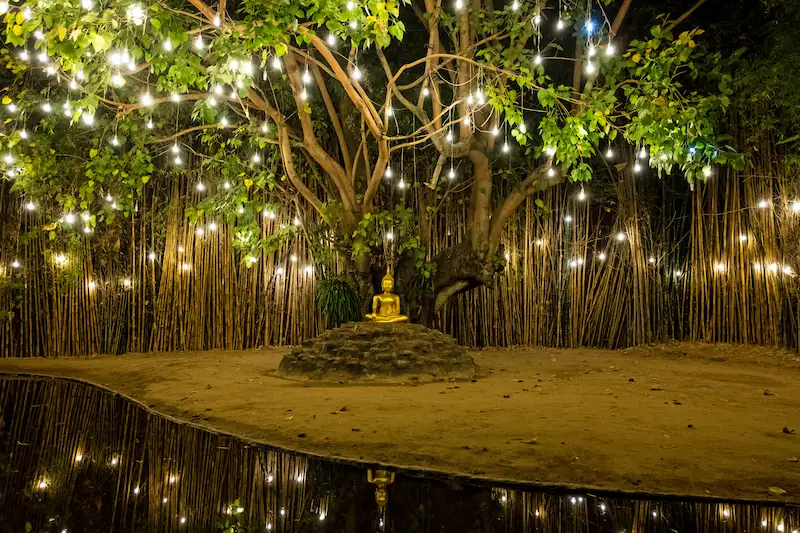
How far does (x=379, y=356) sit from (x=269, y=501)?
273 centimetres

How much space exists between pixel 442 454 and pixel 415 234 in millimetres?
4407

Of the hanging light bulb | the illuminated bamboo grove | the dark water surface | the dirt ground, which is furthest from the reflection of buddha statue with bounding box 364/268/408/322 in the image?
the hanging light bulb

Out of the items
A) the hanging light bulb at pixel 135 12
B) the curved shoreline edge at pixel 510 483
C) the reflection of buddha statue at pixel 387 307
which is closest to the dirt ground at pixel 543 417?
the curved shoreline edge at pixel 510 483

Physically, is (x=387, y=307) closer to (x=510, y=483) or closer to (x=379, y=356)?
(x=379, y=356)

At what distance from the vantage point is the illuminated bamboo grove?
6.81m

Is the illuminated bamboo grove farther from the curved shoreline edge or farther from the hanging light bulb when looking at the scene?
the curved shoreline edge

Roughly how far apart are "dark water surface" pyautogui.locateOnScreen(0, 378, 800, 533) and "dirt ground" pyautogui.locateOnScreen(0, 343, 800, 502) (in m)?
0.14

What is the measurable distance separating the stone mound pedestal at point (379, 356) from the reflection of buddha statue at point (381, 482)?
2329 mm

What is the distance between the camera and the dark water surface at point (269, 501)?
198 cm

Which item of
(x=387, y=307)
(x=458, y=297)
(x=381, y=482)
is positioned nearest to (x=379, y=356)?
(x=387, y=307)

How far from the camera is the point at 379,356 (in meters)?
4.93

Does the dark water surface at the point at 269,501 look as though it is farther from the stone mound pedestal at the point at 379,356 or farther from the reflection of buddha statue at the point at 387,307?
the reflection of buddha statue at the point at 387,307

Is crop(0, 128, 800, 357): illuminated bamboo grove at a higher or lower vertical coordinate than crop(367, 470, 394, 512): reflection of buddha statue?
higher

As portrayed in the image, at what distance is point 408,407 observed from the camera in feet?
12.0
